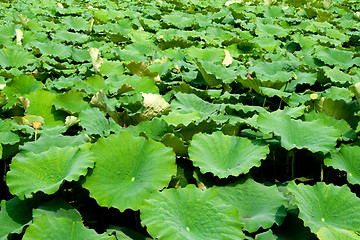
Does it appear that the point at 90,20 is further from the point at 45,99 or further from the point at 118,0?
the point at 45,99

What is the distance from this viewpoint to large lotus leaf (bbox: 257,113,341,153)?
1719 millimetres

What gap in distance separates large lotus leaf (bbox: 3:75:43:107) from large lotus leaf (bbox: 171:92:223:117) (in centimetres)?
97

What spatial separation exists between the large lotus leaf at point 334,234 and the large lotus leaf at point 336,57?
2.11 meters

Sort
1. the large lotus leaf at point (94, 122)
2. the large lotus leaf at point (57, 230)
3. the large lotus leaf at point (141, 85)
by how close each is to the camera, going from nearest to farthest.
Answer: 1. the large lotus leaf at point (57, 230)
2. the large lotus leaf at point (94, 122)
3. the large lotus leaf at point (141, 85)

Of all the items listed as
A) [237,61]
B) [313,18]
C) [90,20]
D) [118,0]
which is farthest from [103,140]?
[118,0]

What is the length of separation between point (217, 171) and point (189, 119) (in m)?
0.46

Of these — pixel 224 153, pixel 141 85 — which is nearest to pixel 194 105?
pixel 141 85

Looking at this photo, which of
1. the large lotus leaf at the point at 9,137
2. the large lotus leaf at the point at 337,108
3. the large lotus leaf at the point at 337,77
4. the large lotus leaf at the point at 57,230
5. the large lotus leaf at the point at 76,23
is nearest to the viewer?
the large lotus leaf at the point at 57,230

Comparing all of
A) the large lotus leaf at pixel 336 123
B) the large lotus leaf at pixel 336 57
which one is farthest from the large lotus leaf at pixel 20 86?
the large lotus leaf at pixel 336 57

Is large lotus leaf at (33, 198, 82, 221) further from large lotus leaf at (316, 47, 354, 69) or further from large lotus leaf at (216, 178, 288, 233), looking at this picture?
large lotus leaf at (316, 47, 354, 69)

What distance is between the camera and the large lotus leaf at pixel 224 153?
5.37 feet

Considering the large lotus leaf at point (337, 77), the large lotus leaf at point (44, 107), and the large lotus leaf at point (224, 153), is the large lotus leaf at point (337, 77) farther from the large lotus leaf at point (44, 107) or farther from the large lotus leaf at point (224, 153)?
the large lotus leaf at point (44, 107)

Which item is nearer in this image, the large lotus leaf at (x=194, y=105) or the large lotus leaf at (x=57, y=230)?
the large lotus leaf at (x=57, y=230)

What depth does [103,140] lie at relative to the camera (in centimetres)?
162
